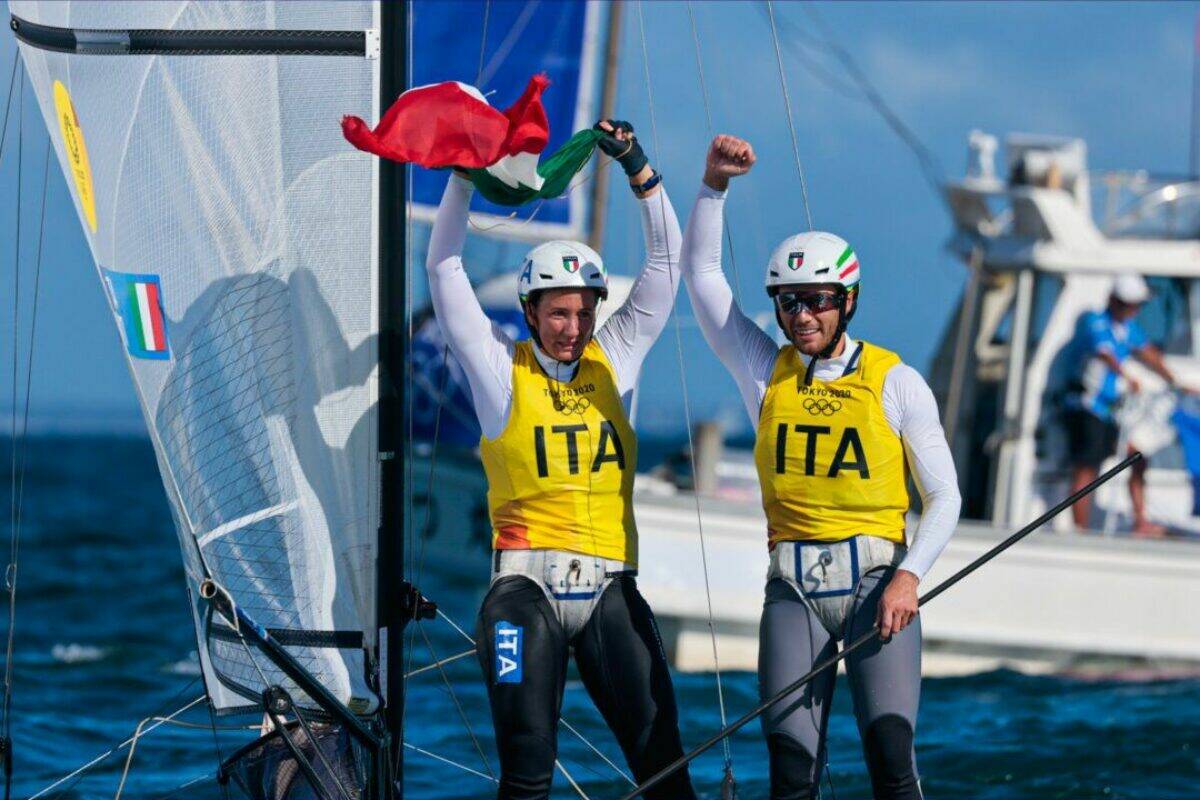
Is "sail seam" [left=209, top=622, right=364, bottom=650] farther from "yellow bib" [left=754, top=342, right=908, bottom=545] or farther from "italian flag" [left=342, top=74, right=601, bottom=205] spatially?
"italian flag" [left=342, top=74, right=601, bottom=205]

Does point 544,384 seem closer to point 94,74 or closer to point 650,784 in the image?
point 650,784

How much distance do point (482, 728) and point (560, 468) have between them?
16.6ft

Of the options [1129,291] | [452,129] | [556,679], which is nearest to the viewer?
[452,129]

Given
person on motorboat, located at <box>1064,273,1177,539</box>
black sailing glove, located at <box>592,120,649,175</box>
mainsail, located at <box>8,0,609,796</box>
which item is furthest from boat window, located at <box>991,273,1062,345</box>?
mainsail, located at <box>8,0,609,796</box>

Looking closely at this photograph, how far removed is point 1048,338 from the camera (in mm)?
12625

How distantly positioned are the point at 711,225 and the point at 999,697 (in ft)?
22.9

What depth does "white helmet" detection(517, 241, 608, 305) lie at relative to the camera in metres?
4.71

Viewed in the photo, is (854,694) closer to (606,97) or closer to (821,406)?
(821,406)

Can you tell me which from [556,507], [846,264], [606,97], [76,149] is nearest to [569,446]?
[556,507]

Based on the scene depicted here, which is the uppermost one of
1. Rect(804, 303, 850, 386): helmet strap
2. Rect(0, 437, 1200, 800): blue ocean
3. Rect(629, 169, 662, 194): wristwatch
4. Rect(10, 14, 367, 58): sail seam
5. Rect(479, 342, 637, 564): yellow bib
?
Rect(10, 14, 367, 58): sail seam

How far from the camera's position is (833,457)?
4.73 meters

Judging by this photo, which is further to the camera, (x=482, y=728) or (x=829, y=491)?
(x=482, y=728)

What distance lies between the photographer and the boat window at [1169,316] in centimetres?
1288

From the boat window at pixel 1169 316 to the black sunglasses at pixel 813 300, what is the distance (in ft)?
29.1
